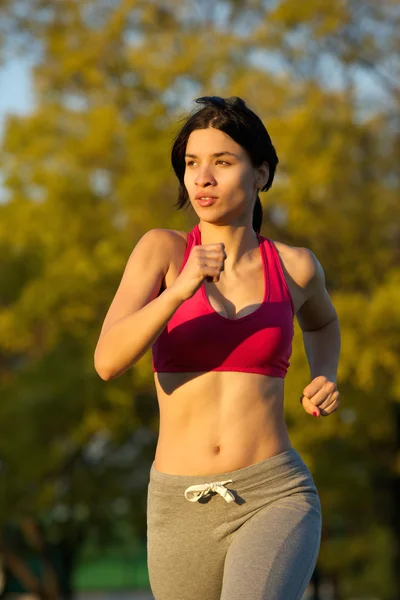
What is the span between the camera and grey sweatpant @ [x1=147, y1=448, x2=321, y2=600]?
12.1ft

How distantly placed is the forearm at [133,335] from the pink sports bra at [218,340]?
0.19 m

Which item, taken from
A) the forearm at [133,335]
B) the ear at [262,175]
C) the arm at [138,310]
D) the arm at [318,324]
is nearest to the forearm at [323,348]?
the arm at [318,324]

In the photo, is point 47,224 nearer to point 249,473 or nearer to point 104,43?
point 104,43

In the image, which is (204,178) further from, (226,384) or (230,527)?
(230,527)

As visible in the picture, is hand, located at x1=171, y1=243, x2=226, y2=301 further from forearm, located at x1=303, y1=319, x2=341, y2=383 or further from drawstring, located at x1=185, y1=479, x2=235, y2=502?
forearm, located at x1=303, y1=319, x2=341, y2=383

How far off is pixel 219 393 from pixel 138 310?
385mm

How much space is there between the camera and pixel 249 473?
3.85 m

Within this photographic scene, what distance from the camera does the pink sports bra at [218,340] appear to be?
3855 millimetres

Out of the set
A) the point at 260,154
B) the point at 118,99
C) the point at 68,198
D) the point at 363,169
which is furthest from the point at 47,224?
the point at 260,154

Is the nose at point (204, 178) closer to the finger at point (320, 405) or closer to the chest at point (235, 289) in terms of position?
the chest at point (235, 289)

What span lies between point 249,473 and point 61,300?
16465 millimetres

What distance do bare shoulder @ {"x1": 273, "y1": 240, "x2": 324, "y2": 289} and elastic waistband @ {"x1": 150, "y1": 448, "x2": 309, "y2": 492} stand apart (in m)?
0.64

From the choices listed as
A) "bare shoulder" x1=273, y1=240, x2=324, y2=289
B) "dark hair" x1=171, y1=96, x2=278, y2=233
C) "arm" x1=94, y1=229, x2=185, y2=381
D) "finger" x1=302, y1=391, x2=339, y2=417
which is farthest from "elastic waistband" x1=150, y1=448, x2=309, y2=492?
"dark hair" x1=171, y1=96, x2=278, y2=233

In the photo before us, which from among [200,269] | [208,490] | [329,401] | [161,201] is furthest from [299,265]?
[161,201]
